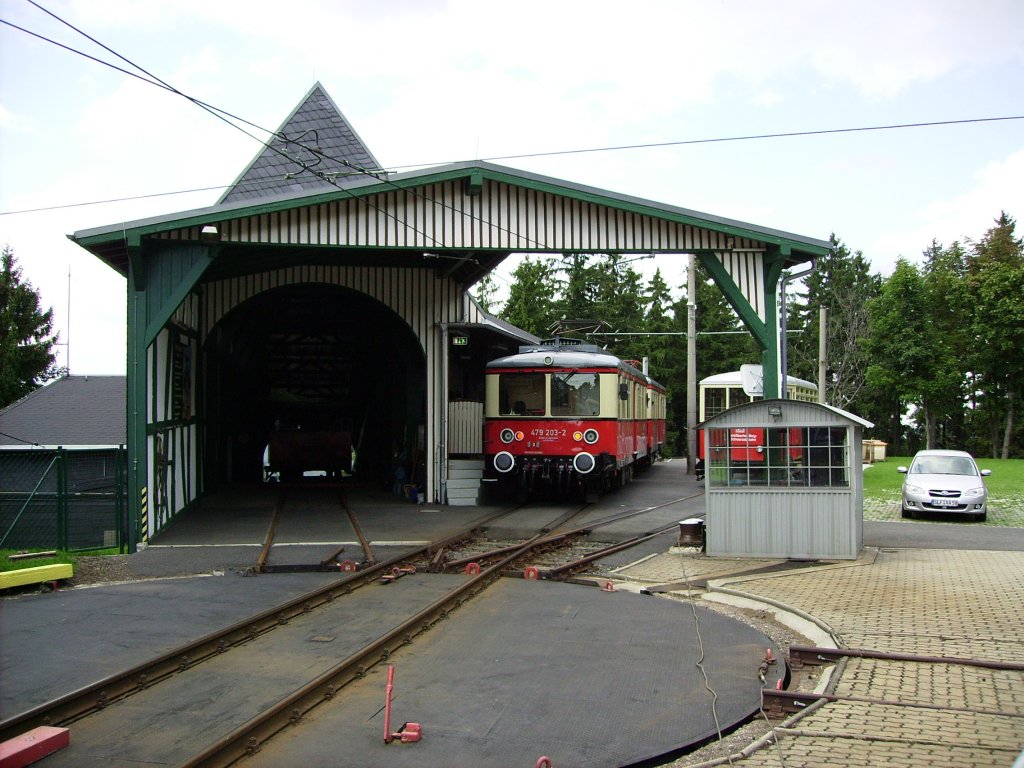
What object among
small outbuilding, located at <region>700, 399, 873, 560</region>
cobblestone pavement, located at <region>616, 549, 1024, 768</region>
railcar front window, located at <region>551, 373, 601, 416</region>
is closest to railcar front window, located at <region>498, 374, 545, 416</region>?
railcar front window, located at <region>551, 373, 601, 416</region>

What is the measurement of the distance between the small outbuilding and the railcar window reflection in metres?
0.01

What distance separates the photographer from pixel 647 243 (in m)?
15.3

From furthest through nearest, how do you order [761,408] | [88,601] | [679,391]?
[679,391]
[761,408]
[88,601]

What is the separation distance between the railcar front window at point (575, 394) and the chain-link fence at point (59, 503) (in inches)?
335

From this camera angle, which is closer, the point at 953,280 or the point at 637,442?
the point at 637,442

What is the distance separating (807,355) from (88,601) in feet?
178

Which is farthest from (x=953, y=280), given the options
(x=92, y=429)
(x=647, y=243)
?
(x=92, y=429)

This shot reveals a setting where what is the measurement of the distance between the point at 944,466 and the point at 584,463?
701 cm

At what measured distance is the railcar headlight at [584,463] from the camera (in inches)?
727

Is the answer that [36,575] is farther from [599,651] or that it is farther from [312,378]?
[312,378]

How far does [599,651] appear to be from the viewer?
24.6 feet

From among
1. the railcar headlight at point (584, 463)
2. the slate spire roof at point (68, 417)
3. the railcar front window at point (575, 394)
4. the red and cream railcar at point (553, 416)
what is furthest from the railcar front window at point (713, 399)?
the slate spire roof at point (68, 417)

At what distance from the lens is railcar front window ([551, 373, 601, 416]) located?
61.5 ft

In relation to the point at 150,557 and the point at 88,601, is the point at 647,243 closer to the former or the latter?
the point at 150,557
